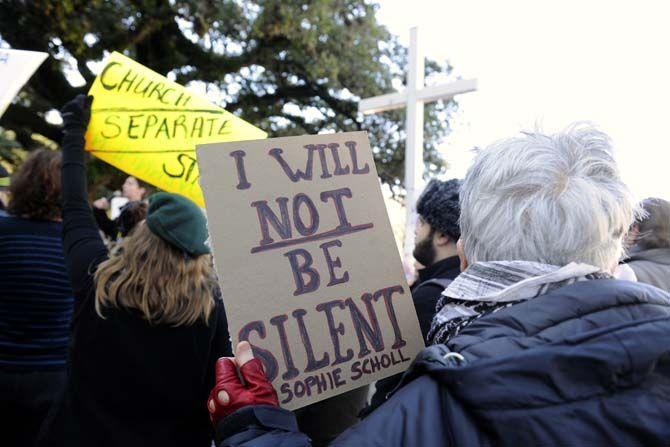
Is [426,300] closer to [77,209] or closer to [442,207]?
[442,207]

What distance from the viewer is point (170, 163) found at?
2.50 m

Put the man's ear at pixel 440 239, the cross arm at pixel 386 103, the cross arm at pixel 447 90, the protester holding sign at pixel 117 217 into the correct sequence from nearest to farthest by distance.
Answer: the man's ear at pixel 440 239, the protester holding sign at pixel 117 217, the cross arm at pixel 447 90, the cross arm at pixel 386 103

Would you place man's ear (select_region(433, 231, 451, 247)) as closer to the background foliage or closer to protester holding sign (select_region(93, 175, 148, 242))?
protester holding sign (select_region(93, 175, 148, 242))

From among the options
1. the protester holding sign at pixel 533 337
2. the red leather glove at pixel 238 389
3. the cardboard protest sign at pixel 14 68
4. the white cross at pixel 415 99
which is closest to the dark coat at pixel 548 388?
the protester holding sign at pixel 533 337

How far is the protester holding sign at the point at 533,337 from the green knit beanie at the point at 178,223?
0.77 m

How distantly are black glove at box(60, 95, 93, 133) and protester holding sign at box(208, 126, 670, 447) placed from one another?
1.44 metres

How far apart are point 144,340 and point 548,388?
1.40 m

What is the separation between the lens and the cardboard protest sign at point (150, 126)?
8.04 feet

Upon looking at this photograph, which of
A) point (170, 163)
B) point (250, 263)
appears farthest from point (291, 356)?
point (170, 163)

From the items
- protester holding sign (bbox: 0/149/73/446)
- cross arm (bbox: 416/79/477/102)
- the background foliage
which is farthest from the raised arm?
the background foliage

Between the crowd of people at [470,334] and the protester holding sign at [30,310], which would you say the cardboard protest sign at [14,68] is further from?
the crowd of people at [470,334]

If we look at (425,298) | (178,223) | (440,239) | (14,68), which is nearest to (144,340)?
(178,223)

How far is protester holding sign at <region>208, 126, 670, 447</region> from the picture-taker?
0.85 m

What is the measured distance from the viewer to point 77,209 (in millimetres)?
2125
